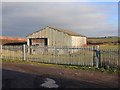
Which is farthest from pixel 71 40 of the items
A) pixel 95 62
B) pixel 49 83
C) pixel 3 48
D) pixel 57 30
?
pixel 49 83

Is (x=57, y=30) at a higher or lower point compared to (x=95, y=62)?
higher

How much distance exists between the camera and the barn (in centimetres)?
4775

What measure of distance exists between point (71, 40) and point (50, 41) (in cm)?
348

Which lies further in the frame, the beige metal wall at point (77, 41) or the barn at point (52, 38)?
the beige metal wall at point (77, 41)

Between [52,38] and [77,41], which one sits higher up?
[52,38]

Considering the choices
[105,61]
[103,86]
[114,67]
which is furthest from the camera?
[105,61]

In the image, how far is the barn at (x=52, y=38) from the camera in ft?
157

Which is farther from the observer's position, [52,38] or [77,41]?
[77,41]

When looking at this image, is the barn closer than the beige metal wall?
Yes

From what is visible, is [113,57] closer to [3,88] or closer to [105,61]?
[105,61]

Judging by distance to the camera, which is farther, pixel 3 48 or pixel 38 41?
pixel 38 41

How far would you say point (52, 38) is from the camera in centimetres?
4825

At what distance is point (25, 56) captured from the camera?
26.4m

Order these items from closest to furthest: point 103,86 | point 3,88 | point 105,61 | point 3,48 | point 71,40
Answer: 1. point 3,88
2. point 103,86
3. point 105,61
4. point 3,48
5. point 71,40
